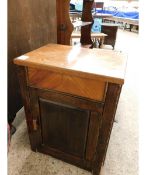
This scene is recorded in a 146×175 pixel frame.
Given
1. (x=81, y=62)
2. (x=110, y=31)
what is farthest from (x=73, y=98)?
(x=110, y=31)

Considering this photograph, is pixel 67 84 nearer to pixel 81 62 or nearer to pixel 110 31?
pixel 81 62

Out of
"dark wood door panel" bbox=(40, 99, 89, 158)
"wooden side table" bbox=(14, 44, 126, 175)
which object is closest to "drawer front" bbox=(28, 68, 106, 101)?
"wooden side table" bbox=(14, 44, 126, 175)

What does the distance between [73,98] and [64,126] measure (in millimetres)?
209

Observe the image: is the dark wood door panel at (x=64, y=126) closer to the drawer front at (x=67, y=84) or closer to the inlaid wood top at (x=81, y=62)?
the drawer front at (x=67, y=84)

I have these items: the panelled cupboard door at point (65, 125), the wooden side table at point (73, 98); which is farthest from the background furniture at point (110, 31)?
the panelled cupboard door at point (65, 125)

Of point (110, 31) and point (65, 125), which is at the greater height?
point (110, 31)

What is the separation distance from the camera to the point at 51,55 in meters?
0.88

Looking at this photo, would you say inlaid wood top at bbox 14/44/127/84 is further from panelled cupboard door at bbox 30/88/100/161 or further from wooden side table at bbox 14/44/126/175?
panelled cupboard door at bbox 30/88/100/161

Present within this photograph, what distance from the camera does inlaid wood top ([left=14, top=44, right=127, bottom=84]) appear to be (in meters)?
0.70

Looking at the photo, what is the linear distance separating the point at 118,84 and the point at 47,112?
44 centimetres

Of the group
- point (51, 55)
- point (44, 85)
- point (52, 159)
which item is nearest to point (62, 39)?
point (51, 55)

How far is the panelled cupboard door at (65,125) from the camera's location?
0.85m

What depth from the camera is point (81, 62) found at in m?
0.80

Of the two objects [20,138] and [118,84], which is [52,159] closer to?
[20,138]
